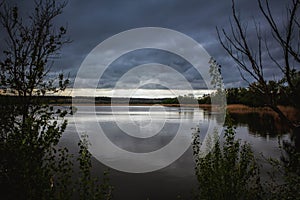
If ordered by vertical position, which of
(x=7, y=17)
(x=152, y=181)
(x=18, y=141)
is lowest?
(x=152, y=181)

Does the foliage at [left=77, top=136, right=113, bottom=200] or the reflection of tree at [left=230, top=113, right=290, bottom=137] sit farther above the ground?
the foliage at [left=77, top=136, right=113, bottom=200]

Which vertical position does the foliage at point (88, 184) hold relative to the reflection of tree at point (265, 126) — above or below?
above

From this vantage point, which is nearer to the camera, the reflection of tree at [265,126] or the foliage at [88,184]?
the foliage at [88,184]

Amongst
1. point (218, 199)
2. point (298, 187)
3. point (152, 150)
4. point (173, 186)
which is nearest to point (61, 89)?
point (218, 199)

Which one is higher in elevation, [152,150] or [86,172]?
[86,172]

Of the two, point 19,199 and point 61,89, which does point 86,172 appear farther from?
point 61,89

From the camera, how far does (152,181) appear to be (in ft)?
35.8

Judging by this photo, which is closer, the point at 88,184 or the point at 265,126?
the point at 88,184

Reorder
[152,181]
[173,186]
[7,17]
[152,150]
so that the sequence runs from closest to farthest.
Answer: [7,17] < [173,186] < [152,181] < [152,150]

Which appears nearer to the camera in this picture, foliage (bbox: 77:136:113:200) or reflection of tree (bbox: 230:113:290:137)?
foliage (bbox: 77:136:113:200)

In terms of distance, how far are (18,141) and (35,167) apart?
0.62 meters

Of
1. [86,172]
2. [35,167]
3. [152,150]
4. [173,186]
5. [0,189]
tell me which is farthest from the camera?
[152,150]

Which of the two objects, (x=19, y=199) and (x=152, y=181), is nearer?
(x=19, y=199)

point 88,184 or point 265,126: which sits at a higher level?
A: point 88,184
